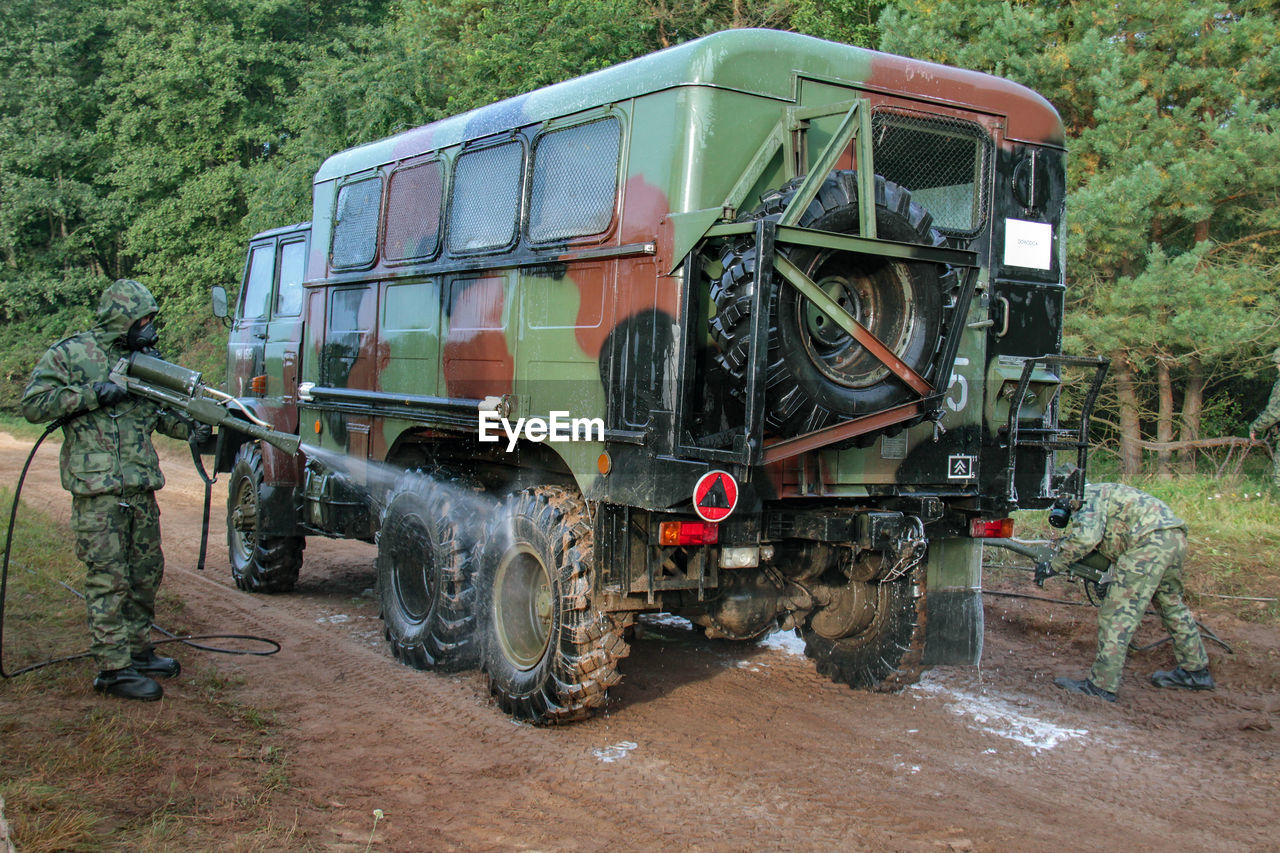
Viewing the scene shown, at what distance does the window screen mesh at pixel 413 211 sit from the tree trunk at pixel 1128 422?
8.12 meters

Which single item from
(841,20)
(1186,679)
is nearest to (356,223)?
(1186,679)

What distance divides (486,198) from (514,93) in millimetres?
10680

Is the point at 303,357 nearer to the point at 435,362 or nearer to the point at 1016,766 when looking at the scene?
the point at 435,362

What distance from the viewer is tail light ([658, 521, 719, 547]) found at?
4.97 meters

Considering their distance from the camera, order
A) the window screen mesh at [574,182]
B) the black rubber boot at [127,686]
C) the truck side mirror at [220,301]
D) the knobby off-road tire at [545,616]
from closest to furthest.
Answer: the knobby off-road tire at [545,616] < the window screen mesh at [574,182] < the black rubber boot at [127,686] < the truck side mirror at [220,301]

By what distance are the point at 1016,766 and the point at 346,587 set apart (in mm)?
6210

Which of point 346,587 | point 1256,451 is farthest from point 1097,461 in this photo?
point 346,587

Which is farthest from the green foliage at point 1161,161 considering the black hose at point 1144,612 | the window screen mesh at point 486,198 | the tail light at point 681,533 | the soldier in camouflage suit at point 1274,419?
the tail light at point 681,533

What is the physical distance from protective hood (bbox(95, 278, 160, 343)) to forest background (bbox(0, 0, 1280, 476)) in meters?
8.75

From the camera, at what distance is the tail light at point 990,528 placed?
5879mm

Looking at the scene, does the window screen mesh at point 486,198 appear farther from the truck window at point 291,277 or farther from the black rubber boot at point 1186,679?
the black rubber boot at point 1186,679

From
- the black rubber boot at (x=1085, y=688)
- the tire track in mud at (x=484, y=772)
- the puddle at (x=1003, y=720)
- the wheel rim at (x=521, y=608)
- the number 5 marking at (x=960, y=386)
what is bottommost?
the tire track in mud at (x=484, y=772)

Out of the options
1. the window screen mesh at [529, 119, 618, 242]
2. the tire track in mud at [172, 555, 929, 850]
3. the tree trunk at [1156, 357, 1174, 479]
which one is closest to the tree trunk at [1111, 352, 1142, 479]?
the tree trunk at [1156, 357, 1174, 479]

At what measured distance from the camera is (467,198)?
663cm
